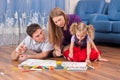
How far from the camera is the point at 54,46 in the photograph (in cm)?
259

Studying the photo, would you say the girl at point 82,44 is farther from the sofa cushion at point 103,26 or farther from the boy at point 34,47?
the sofa cushion at point 103,26

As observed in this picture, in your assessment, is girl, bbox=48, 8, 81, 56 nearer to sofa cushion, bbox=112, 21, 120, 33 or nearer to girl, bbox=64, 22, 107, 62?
girl, bbox=64, 22, 107, 62

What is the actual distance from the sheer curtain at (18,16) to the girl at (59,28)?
1.53 meters

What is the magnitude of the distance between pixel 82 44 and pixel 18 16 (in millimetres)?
1855

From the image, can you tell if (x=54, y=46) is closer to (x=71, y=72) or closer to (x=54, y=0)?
(x=71, y=72)

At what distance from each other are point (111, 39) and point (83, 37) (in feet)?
4.51

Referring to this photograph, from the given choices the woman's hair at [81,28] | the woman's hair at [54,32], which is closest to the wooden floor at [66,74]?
the woman's hair at [81,28]

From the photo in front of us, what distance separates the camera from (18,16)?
159 inches

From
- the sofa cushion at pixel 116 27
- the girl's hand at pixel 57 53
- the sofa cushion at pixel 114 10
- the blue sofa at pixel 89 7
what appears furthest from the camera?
the blue sofa at pixel 89 7

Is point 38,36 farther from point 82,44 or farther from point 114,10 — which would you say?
point 114,10

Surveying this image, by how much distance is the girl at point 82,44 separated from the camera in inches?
92.7

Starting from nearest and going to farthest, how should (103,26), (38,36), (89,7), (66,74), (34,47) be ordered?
(66,74) < (38,36) < (34,47) < (103,26) < (89,7)

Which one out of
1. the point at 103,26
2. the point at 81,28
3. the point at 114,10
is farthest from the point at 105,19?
the point at 81,28

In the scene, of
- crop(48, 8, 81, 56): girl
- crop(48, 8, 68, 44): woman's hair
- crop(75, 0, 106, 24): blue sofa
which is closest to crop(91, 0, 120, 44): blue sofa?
crop(75, 0, 106, 24): blue sofa
